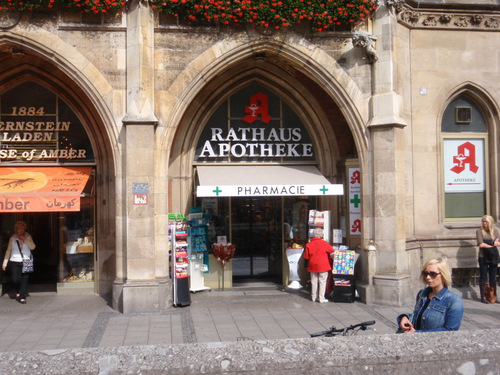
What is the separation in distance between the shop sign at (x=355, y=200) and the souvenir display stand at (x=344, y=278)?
848mm

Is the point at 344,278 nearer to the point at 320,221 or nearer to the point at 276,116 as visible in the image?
the point at 320,221

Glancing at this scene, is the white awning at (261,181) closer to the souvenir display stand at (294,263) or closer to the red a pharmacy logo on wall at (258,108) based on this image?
the red a pharmacy logo on wall at (258,108)

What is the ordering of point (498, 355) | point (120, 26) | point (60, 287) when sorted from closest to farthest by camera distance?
point (498, 355) → point (120, 26) → point (60, 287)

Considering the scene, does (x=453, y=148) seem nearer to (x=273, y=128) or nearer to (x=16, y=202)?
(x=273, y=128)

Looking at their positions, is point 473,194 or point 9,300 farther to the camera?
point 473,194

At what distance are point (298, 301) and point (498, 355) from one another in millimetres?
7272

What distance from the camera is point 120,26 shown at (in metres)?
9.72

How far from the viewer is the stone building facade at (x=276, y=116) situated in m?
9.66

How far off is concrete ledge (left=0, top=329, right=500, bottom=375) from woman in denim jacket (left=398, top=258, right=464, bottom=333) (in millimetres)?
637

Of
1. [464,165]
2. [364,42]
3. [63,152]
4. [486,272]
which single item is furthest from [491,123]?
[63,152]

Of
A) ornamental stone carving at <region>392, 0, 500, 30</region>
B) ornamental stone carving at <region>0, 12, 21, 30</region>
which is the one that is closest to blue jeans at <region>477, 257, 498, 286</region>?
Answer: ornamental stone carving at <region>392, 0, 500, 30</region>

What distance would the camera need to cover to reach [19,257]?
1036cm

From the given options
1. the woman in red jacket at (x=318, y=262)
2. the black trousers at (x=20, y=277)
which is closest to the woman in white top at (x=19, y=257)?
the black trousers at (x=20, y=277)

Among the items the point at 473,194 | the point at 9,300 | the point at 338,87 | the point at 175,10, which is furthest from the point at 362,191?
the point at 9,300
